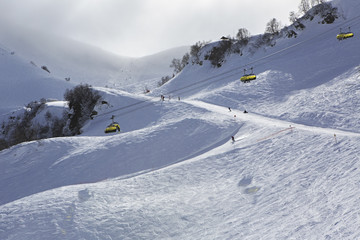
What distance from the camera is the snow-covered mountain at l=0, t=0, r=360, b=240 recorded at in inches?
671

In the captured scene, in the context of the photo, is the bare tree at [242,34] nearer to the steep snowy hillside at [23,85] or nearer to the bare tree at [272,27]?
the bare tree at [272,27]

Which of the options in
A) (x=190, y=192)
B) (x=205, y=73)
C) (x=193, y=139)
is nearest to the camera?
(x=190, y=192)

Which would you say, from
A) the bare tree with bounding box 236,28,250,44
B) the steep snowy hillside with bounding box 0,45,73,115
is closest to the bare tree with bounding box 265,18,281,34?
the bare tree with bounding box 236,28,250,44

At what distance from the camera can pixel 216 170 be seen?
25094 millimetres

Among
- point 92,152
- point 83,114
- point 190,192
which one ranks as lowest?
point 190,192

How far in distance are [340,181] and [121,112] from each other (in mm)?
46827

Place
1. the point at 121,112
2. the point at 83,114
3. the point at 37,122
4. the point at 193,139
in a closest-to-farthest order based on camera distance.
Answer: the point at 193,139 → the point at 121,112 → the point at 83,114 → the point at 37,122

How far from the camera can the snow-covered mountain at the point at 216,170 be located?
1705cm

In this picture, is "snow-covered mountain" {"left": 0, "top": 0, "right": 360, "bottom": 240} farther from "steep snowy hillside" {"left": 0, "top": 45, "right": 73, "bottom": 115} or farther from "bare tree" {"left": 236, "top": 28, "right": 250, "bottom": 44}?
"steep snowy hillside" {"left": 0, "top": 45, "right": 73, "bottom": 115}

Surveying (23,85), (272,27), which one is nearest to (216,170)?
(272,27)

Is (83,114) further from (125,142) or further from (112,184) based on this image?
(112,184)

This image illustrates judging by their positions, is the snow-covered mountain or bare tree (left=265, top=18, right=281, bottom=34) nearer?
the snow-covered mountain

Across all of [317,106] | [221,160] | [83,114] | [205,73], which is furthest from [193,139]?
[205,73]

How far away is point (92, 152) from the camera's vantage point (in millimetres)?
36500
